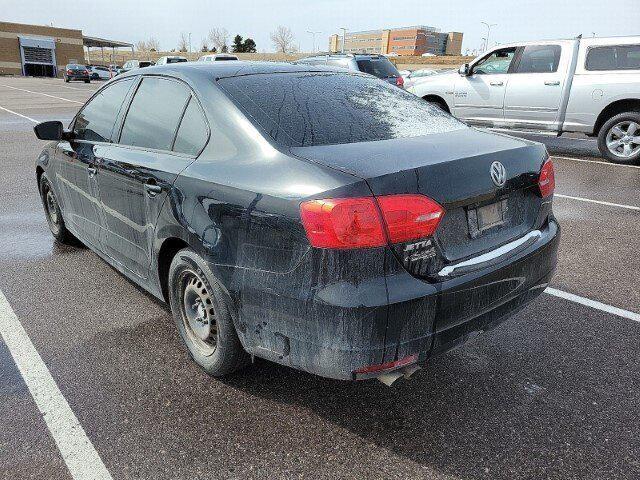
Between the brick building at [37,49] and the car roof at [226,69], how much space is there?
80.2 meters

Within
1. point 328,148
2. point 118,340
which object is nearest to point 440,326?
point 328,148

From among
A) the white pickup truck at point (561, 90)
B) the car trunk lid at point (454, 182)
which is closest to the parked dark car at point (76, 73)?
the white pickup truck at point (561, 90)

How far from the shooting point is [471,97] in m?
10.9

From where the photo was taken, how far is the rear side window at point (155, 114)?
9.87 ft

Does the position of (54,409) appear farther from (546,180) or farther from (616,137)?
(616,137)


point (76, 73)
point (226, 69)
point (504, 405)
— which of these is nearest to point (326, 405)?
point (504, 405)

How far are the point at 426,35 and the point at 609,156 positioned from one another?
154 meters

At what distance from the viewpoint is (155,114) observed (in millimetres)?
3203

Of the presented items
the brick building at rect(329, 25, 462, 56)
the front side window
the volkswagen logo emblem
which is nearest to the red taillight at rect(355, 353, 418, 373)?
the volkswagen logo emblem

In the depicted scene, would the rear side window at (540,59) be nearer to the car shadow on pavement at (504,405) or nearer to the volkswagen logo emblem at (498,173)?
the car shadow on pavement at (504,405)

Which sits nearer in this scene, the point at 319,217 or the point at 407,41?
the point at 319,217

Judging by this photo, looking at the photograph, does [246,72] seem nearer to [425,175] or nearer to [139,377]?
[425,175]

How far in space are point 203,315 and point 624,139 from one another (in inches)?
349

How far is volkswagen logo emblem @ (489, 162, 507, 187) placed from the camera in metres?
2.42
